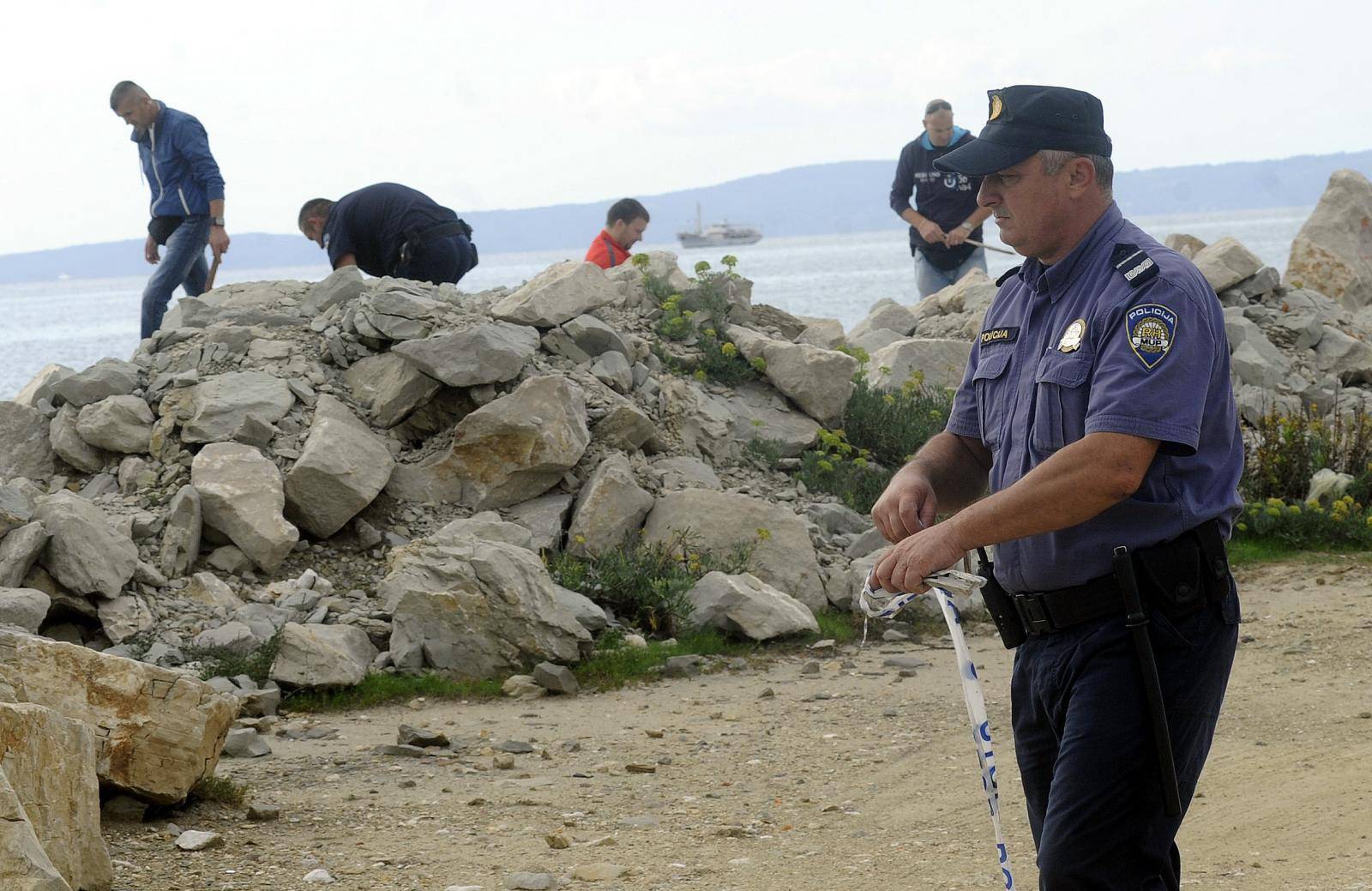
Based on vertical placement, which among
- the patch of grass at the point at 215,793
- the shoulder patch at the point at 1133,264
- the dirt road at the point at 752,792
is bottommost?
the dirt road at the point at 752,792

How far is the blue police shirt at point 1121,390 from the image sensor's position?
8.52 ft

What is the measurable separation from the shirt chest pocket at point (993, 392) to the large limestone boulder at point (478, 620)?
14.0ft

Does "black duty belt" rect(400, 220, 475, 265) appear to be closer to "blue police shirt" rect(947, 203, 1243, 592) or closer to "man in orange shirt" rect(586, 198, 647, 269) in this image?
"man in orange shirt" rect(586, 198, 647, 269)

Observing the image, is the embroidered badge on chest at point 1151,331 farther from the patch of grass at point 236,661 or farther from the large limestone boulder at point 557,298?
the large limestone boulder at point 557,298

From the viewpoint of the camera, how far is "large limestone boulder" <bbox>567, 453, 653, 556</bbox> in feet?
27.1

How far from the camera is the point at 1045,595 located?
2816 millimetres

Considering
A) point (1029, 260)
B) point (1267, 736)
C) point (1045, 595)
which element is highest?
point (1029, 260)

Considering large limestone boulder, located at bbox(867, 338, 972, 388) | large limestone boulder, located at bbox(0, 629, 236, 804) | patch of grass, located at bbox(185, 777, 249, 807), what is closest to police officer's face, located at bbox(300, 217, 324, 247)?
large limestone boulder, located at bbox(867, 338, 972, 388)

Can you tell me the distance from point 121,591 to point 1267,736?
5.52m

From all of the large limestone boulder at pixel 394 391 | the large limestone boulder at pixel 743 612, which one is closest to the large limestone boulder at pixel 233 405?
the large limestone boulder at pixel 394 391

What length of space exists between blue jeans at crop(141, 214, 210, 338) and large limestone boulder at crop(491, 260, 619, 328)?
2379 mm

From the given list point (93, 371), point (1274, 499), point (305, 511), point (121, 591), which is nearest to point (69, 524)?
point (121, 591)

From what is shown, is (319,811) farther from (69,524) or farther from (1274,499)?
(1274,499)

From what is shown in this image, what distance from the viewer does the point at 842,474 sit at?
9797 millimetres
